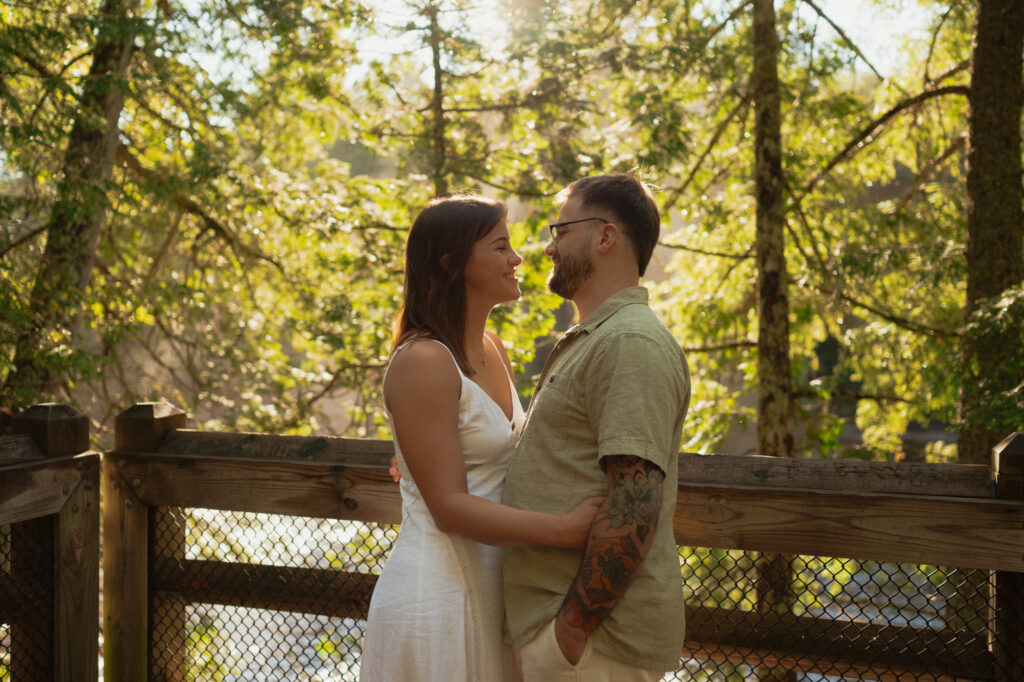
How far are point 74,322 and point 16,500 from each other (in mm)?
4204

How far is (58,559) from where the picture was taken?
253 centimetres

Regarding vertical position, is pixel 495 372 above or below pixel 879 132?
below

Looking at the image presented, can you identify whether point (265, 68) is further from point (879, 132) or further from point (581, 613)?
point (581, 613)

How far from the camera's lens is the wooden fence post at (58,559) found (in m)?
2.50

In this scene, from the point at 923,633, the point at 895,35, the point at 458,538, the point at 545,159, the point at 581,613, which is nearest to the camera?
the point at 581,613

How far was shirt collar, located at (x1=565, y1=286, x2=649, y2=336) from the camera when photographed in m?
1.78

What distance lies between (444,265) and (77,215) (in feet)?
13.7

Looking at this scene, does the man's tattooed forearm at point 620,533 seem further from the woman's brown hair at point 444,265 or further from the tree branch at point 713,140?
the tree branch at point 713,140

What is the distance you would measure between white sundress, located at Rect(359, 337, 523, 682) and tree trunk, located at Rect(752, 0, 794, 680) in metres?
4.68

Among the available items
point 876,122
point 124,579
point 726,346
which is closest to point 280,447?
point 124,579

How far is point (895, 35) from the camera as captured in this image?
894 cm

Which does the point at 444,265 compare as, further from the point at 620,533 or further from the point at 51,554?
the point at 51,554

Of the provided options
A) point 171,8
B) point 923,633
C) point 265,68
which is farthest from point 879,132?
point 923,633

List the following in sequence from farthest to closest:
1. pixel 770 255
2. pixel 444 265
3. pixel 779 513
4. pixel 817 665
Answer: pixel 770 255
pixel 817 665
pixel 779 513
pixel 444 265
